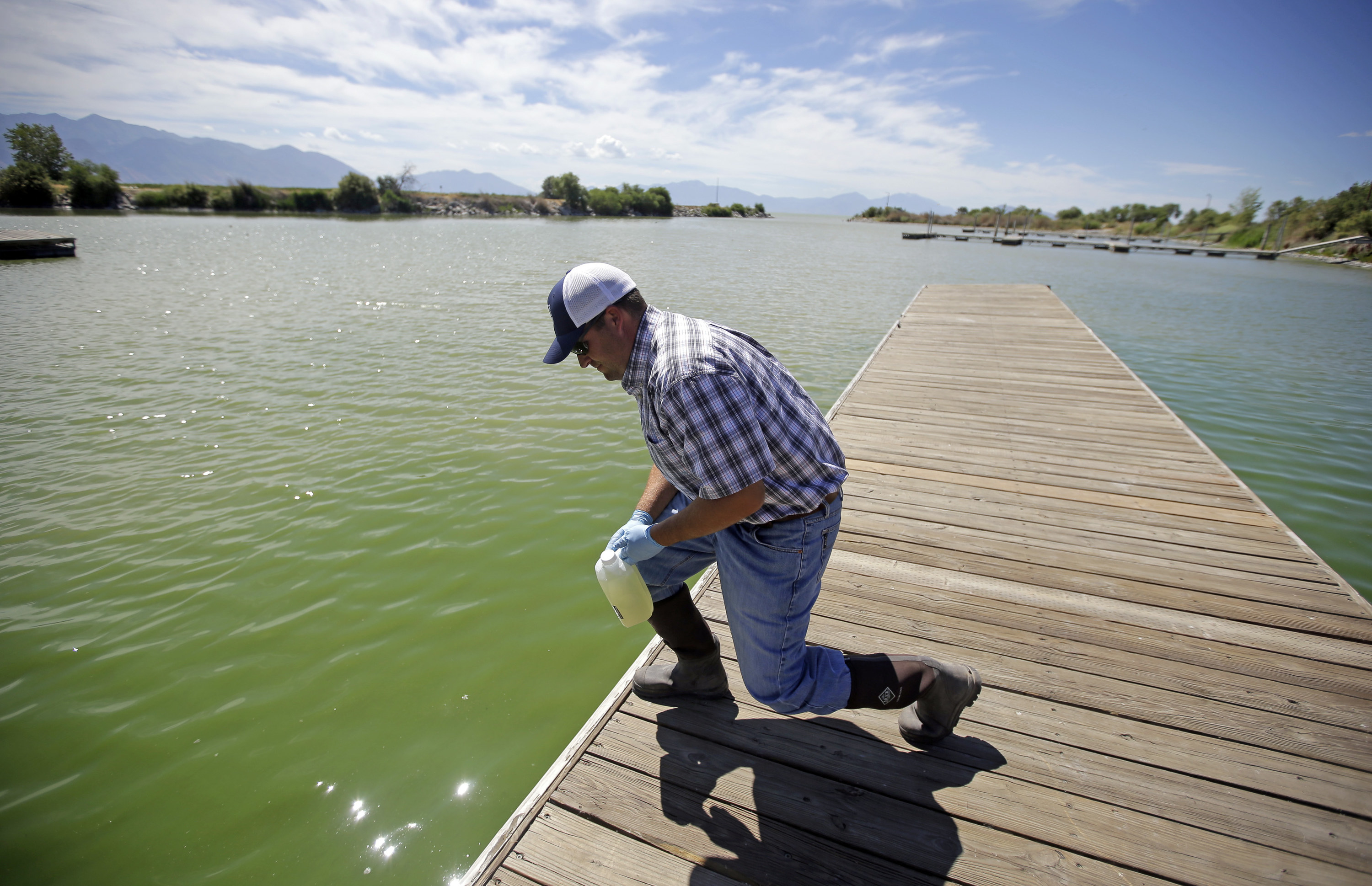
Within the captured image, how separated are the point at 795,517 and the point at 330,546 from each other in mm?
4416

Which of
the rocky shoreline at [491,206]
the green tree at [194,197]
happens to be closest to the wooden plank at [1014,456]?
the green tree at [194,197]

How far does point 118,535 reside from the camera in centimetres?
497

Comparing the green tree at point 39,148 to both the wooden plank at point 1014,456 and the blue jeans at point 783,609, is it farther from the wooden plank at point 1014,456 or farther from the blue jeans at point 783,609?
the blue jeans at point 783,609

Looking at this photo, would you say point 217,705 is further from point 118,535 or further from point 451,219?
point 451,219

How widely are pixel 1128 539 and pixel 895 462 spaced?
1741mm

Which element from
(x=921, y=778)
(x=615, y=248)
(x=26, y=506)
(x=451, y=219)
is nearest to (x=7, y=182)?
(x=451, y=219)

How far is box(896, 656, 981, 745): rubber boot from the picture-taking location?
7.31ft

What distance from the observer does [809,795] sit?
2.21 m

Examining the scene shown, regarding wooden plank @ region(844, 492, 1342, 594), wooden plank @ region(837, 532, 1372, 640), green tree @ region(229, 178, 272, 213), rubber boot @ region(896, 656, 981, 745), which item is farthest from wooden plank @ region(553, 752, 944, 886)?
green tree @ region(229, 178, 272, 213)

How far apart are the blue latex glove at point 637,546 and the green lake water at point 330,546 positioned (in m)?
1.55

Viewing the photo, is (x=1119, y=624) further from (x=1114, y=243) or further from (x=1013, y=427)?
(x=1114, y=243)

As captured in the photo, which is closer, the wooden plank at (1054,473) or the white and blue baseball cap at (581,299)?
the white and blue baseball cap at (581,299)

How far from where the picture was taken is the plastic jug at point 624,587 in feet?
7.22

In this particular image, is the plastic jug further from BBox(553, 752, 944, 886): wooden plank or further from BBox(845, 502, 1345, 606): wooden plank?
BBox(845, 502, 1345, 606): wooden plank
